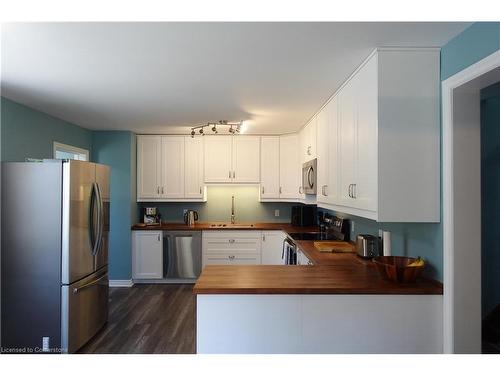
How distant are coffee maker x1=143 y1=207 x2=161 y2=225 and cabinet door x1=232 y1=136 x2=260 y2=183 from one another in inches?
54.6

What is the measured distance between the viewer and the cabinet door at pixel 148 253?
4.56 meters

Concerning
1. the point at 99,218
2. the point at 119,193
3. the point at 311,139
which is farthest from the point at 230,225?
the point at 99,218

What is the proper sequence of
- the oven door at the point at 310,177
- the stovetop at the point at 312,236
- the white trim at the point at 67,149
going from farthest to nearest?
the stovetop at the point at 312,236
the white trim at the point at 67,149
the oven door at the point at 310,177

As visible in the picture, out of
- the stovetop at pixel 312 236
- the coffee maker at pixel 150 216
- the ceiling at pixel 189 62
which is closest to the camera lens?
the ceiling at pixel 189 62

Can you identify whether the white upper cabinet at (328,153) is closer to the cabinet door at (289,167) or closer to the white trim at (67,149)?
the cabinet door at (289,167)

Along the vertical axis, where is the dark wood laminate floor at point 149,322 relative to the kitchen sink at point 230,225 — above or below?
below

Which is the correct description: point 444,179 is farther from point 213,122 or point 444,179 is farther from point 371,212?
point 213,122

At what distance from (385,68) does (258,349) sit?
1.84m

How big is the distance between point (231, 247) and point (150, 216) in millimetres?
1397

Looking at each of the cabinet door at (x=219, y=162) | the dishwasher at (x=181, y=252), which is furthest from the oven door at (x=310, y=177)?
the dishwasher at (x=181, y=252)

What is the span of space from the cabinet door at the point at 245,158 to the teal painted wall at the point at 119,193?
157cm

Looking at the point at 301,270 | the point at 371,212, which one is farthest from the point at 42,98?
the point at 371,212

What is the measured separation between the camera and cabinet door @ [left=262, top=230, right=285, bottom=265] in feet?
15.1

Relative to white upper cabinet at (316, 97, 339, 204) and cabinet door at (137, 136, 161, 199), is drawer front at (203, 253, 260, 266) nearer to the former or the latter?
cabinet door at (137, 136, 161, 199)
